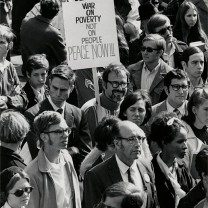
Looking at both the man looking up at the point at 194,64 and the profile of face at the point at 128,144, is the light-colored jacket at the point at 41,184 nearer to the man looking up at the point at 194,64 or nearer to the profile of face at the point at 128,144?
the profile of face at the point at 128,144

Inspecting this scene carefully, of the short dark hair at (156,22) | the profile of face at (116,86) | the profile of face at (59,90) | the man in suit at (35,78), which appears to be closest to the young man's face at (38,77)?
the man in suit at (35,78)

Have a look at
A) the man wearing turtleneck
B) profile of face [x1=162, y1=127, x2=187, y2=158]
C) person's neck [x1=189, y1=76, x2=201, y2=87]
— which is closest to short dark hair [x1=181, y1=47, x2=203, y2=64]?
person's neck [x1=189, y1=76, x2=201, y2=87]

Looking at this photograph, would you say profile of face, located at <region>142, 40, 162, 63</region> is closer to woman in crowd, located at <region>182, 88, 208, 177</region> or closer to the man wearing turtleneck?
the man wearing turtleneck

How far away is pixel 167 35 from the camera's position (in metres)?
11.3

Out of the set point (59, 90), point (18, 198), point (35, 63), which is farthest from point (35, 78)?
point (18, 198)

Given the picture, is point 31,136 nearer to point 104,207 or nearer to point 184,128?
point 184,128

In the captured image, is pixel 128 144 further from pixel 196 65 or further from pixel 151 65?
pixel 196 65

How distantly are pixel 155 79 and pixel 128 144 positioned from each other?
2.79 m

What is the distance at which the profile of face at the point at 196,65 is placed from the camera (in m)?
10.6

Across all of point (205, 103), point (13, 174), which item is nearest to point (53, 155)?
point (13, 174)

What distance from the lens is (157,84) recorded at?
10406 mm

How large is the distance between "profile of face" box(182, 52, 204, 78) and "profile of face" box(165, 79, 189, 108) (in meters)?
1.04

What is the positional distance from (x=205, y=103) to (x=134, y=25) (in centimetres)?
407

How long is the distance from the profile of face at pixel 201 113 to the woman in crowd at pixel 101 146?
4.13 ft
